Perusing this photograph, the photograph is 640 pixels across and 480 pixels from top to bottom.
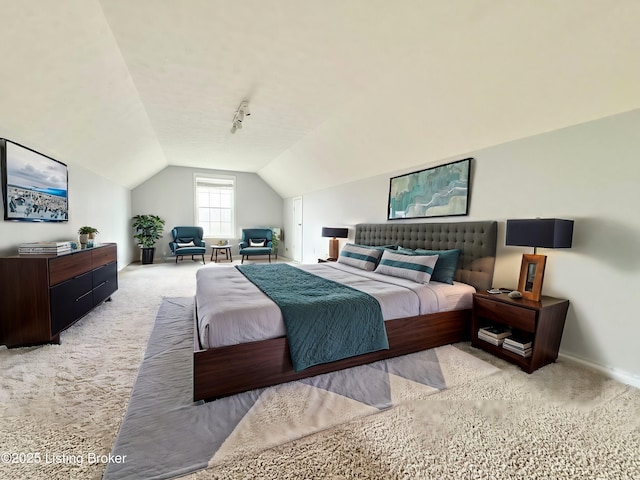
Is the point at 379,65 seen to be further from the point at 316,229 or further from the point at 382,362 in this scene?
the point at 316,229

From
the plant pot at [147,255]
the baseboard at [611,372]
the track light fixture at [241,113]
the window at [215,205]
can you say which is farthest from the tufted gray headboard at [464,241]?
the plant pot at [147,255]

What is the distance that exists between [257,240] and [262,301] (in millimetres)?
5909

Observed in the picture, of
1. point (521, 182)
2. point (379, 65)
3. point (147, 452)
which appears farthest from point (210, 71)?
point (521, 182)

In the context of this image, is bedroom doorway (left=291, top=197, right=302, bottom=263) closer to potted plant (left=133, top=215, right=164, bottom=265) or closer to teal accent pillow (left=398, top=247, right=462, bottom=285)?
potted plant (left=133, top=215, right=164, bottom=265)

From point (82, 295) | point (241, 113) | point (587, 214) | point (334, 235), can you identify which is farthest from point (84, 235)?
point (587, 214)

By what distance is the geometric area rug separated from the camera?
1.40 m

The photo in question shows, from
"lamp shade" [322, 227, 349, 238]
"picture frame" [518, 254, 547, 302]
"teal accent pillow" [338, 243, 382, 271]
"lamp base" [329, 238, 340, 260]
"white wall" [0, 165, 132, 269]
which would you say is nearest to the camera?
"picture frame" [518, 254, 547, 302]

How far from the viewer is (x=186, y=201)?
8.04m

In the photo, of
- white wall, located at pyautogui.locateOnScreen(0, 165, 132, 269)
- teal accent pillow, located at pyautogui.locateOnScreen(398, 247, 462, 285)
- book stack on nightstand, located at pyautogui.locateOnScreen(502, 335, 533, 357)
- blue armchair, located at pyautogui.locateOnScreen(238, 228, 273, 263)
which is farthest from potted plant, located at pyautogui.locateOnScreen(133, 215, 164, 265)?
book stack on nightstand, located at pyautogui.locateOnScreen(502, 335, 533, 357)

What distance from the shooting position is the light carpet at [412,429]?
133 cm

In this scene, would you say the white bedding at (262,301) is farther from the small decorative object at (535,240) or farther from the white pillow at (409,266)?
the small decorative object at (535,240)

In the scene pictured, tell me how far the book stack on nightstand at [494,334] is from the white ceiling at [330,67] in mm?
1889

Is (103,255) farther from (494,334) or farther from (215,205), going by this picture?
(215,205)

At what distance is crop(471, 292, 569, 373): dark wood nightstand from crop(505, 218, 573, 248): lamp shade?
1.66 feet
